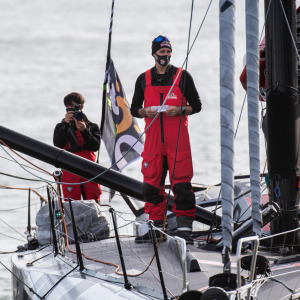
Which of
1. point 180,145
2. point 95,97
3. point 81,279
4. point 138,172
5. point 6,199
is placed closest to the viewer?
point 81,279

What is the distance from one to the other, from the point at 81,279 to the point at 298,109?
2.06 m

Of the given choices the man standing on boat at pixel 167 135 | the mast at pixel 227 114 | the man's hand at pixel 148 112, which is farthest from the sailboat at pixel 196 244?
the man's hand at pixel 148 112

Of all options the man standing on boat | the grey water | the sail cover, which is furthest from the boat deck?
the grey water

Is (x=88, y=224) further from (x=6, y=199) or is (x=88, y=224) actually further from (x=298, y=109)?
(x=6, y=199)

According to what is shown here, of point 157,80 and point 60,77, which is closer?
point 157,80

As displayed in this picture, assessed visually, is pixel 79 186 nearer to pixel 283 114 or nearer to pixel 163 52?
pixel 163 52

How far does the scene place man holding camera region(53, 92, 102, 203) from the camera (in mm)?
6934

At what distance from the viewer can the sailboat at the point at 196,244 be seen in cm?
442

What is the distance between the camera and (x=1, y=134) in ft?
21.9

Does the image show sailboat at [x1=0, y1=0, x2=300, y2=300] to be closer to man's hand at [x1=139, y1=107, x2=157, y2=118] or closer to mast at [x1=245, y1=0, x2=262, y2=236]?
mast at [x1=245, y1=0, x2=262, y2=236]

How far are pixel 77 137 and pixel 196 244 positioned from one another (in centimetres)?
150

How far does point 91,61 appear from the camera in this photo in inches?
990

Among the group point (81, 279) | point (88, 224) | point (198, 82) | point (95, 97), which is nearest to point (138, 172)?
point (95, 97)

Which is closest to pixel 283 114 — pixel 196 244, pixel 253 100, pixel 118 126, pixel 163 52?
pixel 163 52
